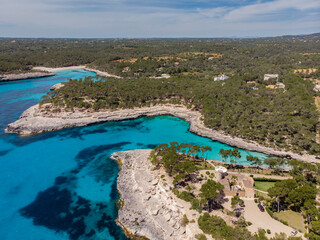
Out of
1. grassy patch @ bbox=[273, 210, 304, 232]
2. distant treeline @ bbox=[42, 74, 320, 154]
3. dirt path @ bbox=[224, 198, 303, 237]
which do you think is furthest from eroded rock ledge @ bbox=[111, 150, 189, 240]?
distant treeline @ bbox=[42, 74, 320, 154]

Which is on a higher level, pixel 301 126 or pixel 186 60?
pixel 186 60

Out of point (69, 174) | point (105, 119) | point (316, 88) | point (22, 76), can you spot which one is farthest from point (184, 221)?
point (22, 76)

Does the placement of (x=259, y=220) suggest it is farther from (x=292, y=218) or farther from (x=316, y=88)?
(x=316, y=88)

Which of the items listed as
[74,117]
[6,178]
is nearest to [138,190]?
[6,178]

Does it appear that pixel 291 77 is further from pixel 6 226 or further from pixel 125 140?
pixel 6 226

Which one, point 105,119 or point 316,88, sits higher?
point 316,88

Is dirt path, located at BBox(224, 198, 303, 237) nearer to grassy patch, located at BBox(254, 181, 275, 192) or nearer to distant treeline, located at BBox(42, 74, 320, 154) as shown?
grassy patch, located at BBox(254, 181, 275, 192)
